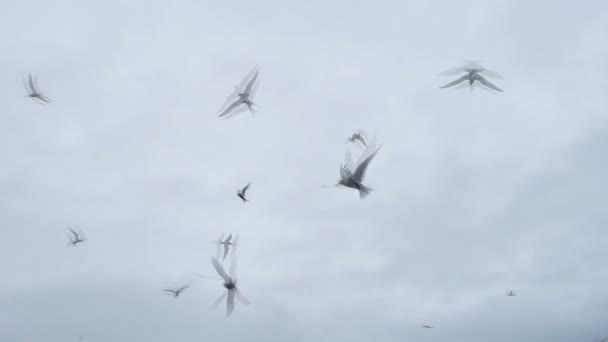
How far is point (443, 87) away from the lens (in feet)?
53.1

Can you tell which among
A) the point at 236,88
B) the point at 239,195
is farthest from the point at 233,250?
the point at 236,88

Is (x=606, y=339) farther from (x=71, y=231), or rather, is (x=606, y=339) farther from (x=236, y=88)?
(x=71, y=231)

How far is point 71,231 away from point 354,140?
16512 mm

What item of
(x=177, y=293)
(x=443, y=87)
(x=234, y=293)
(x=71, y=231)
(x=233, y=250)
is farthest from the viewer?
(x=71, y=231)

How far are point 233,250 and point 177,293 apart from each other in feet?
11.9

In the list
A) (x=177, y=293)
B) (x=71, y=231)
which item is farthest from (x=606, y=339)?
(x=71, y=231)

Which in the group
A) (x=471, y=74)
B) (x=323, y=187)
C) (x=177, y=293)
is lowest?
(x=177, y=293)

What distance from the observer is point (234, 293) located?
56.6 ft

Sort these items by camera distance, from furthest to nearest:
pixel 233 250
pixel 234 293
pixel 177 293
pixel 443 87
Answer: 1. pixel 177 293
2. pixel 233 250
3. pixel 234 293
4. pixel 443 87

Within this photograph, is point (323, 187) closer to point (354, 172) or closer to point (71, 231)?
point (354, 172)

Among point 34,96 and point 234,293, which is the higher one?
point 34,96

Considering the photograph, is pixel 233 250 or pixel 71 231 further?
pixel 71 231

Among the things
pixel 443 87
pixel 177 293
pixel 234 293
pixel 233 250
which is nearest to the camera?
pixel 443 87

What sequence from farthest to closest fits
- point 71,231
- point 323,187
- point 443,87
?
point 71,231, point 443,87, point 323,187
